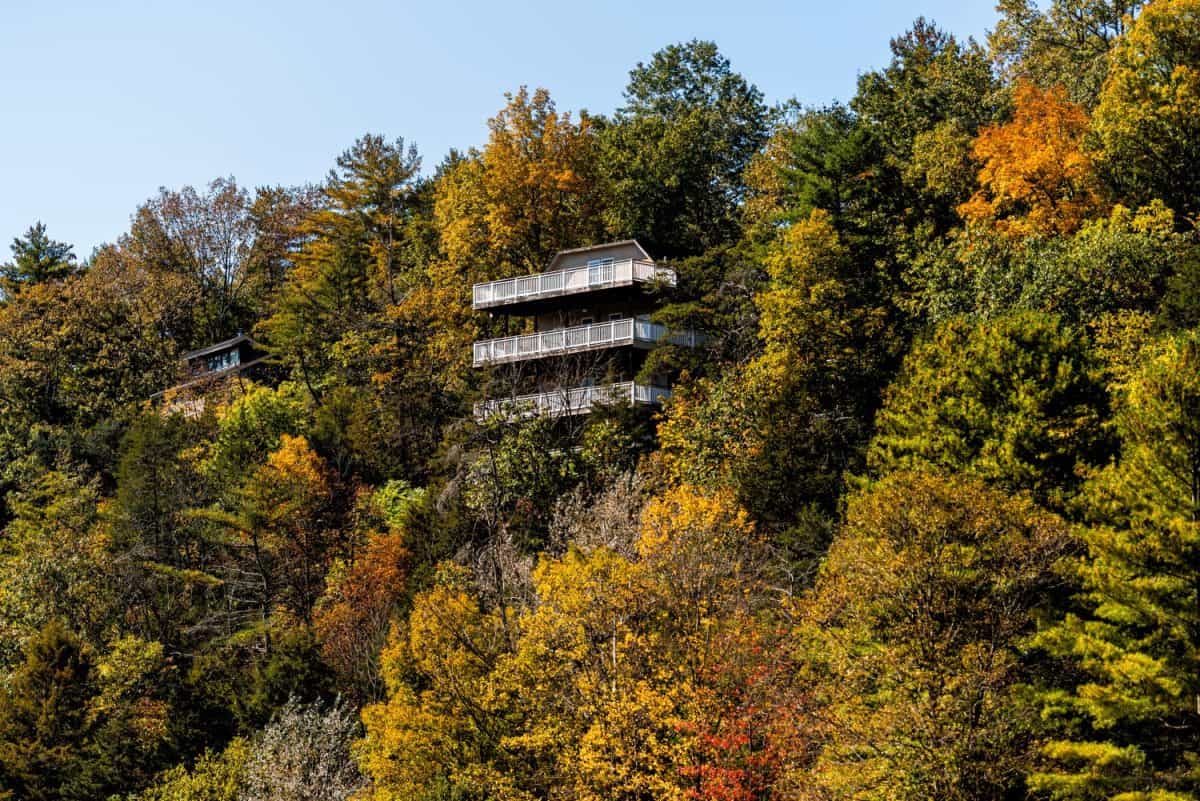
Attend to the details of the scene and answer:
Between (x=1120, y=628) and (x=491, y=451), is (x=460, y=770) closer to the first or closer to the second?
(x=491, y=451)

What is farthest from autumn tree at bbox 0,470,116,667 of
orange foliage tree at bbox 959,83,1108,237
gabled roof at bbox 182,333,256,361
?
orange foliage tree at bbox 959,83,1108,237

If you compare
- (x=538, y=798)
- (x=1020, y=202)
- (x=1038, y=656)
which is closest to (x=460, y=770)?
(x=538, y=798)

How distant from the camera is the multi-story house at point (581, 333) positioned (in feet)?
152

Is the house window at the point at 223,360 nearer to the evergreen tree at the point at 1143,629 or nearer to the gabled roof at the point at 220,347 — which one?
the gabled roof at the point at 220,347

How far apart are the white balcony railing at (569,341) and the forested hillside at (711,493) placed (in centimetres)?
99

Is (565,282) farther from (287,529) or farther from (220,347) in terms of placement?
(220,347)

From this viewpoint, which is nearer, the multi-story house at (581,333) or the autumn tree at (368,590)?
the autumn tree at (368,590)

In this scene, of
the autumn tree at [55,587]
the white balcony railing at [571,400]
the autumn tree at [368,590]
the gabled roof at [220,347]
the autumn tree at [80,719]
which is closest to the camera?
the autumn tree at [80,719]

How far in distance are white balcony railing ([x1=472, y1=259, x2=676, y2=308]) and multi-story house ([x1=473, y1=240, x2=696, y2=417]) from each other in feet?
0.12

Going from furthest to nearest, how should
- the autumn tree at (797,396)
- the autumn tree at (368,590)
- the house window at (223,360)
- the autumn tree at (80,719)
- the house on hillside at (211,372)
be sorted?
the house window at (223,360) < the house on hillside at (211,372) < the autumn tree at (368,590) < the autumn tree at (80,719) < the autumn tree at (797,396)

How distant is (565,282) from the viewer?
5147 centimetres

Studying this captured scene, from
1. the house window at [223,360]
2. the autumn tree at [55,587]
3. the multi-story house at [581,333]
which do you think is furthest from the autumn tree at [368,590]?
the house window at [223,360]

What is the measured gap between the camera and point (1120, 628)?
25.6m

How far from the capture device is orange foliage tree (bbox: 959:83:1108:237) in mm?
40531
